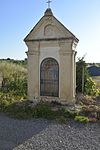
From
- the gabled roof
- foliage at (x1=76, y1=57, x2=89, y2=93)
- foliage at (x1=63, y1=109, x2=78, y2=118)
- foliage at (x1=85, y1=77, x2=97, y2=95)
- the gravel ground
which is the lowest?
the gravel ground

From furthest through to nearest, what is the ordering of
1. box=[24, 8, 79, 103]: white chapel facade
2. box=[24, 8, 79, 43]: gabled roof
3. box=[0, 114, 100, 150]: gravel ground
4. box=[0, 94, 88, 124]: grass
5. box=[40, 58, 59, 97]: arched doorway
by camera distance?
box=[40, 58, 59, 97]: arched doorway → box=[24, 8, 79, 103]: white chapel facade → box=[24, 8, 79, 43]: gabled roof → box=[0, 94, 88, 124]: grass → box=[0, 114, 100, 150]: gravel ground

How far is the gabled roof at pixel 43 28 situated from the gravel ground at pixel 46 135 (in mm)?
4334

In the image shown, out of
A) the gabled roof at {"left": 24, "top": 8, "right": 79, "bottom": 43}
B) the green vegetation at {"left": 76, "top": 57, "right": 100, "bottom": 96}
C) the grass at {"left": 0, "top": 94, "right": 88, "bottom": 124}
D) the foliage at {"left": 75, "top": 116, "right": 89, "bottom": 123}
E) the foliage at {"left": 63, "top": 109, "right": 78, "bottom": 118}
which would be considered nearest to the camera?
the foliage at {"left": 75, "top": 116, "right": 89, "bottom": 123}

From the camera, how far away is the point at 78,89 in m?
16.7

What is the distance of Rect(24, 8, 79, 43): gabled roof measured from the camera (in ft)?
38.4

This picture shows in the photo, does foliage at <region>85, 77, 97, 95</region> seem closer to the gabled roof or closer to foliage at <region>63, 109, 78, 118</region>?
the gabled roof

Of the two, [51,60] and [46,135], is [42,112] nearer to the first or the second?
[46,135]

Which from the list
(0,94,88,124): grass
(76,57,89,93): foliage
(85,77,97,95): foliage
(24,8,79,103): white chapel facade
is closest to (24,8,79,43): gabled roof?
(24,8,79,103): white chapel facade

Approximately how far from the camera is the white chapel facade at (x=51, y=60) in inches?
466

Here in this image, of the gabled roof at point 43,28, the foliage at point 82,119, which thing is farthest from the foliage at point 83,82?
the foliage at point 82,119

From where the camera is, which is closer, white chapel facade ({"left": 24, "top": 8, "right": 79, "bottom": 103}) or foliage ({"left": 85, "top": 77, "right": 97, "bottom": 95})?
white chapel facade ({"left": 24, "top": 8, "right": 79, "bottom": 103})

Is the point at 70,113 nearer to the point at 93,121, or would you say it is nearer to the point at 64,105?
the point at 93,121

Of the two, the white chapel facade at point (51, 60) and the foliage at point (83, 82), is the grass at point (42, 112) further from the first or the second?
the foliage at point (83, 82)

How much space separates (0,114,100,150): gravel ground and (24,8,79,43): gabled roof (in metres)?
4.33
